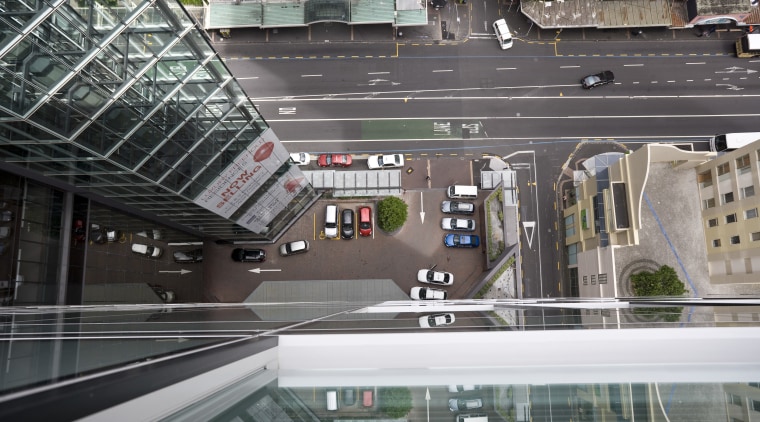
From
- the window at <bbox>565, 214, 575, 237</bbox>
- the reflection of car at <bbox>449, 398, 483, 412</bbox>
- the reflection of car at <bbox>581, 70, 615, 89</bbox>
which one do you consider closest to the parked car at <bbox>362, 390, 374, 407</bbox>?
the reflection of car at <bbox>449, 398, 483, 412</bbox>

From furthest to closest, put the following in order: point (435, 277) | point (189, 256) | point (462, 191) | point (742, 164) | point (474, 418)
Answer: point (462, 191) < point (435, 277) < point (189, 256) < point (742, 164) < point (474, 418)

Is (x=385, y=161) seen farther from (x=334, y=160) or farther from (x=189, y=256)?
(x=189, y=256)

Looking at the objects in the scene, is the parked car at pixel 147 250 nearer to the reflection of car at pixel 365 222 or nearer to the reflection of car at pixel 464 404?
the reflection of car at pixel 365 222

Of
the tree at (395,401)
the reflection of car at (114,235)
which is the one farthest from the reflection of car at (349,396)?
the reflection of car at (114,235)

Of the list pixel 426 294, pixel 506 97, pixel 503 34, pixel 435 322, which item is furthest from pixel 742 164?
pixel 435 322

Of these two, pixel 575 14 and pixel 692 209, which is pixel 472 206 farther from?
pixel 575 14

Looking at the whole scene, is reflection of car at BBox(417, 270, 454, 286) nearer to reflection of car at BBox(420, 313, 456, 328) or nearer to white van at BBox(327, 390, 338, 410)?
reflection of car at BBox(420, 313, 456, 328)

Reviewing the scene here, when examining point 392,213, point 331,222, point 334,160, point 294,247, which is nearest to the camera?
point 392,213
